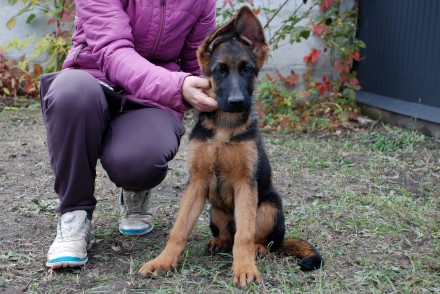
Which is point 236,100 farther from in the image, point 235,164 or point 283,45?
point 283,45

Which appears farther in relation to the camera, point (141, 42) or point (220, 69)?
point (141, 42)

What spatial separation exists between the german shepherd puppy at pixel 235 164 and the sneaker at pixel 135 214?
699mm

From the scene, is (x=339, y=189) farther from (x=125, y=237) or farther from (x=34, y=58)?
(x=34, y=58)

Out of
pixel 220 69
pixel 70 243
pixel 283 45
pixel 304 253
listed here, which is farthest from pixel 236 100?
pixel 283 45

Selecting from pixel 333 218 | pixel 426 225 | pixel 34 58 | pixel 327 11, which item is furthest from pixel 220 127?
pixel 34 58

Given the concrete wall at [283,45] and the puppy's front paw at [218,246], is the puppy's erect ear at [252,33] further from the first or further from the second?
the concrete wall at [283,45]

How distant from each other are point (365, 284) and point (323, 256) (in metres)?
0.42

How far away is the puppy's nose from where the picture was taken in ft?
9.94

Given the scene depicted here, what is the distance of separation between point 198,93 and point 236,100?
0.88ft

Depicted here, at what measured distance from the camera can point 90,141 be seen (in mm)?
3297

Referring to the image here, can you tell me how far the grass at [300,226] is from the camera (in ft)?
10.2

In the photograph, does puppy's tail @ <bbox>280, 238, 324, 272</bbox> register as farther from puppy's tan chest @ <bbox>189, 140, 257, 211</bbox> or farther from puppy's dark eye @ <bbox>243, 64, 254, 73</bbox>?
puppy's dark eye @ <bbox>243, 64, 254, 73</bbox>

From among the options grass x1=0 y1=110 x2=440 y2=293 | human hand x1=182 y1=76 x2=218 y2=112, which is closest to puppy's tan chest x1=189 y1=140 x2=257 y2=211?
human hand x1=182 y1=76 x2=218 y2=112

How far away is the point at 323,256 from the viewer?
11.5 feet
